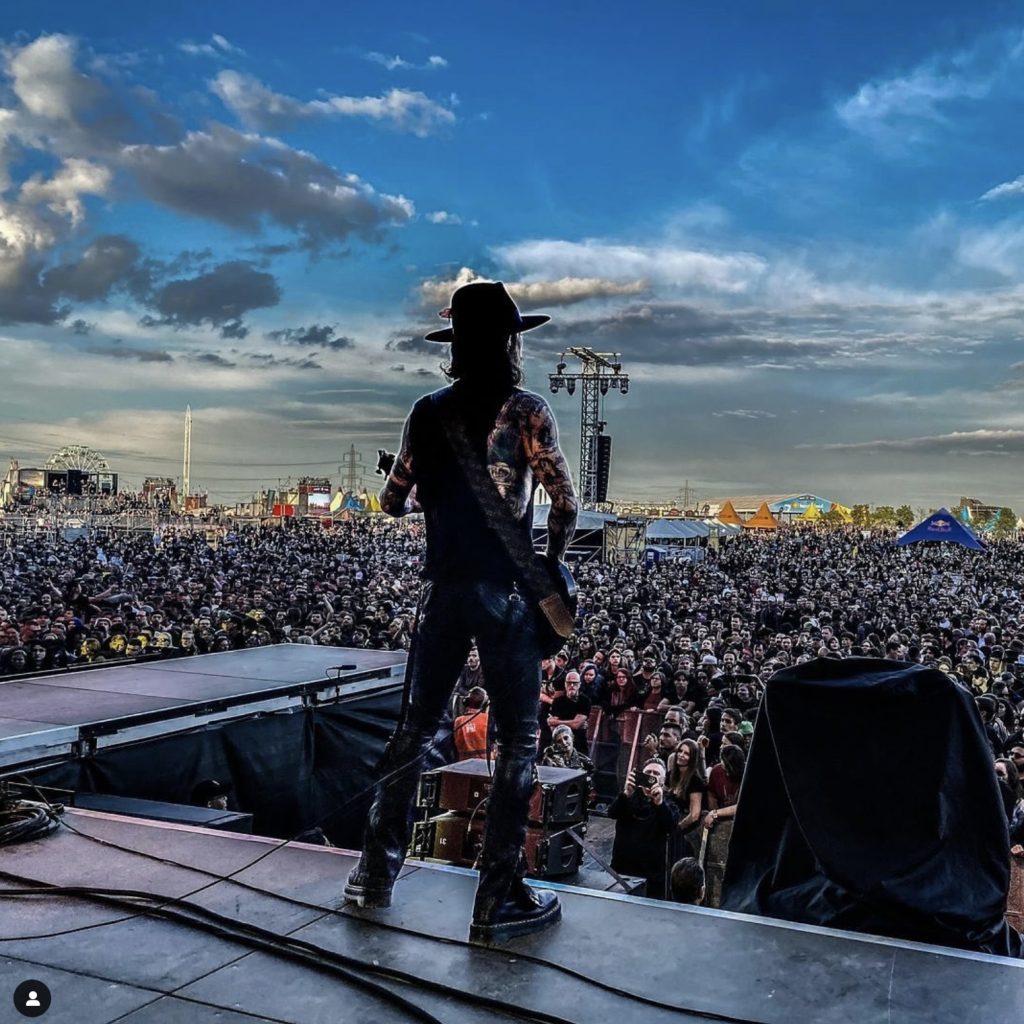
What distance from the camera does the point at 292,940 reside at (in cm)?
259

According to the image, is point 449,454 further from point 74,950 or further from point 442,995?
point 74,950

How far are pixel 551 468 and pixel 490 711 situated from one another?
2.56 ft

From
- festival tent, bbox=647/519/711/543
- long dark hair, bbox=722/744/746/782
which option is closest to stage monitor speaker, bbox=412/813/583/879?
long dark hair, bbox=722/744/746/782

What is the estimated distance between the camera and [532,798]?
3.80 meters

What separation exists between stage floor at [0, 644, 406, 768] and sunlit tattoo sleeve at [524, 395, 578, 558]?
10.5 ft

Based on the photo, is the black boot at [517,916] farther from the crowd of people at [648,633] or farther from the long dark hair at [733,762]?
the long dark hair at [733,762]

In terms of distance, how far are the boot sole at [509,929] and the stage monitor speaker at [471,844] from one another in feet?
2.97

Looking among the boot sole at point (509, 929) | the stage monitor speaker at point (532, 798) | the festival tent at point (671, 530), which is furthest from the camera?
the festival tent at point (671, 530)

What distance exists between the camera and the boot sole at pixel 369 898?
2.87 metres

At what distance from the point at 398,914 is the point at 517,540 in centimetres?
117

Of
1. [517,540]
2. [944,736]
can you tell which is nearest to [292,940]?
[517,540]

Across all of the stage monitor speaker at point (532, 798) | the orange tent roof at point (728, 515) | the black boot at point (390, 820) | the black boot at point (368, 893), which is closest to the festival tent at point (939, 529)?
the stage monitor speaker at point (532, 798)

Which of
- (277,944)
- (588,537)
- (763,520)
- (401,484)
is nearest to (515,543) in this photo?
(401,484)

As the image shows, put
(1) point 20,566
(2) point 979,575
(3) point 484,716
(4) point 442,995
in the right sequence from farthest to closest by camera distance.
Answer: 1. (2) point 979,575
2. (1) point 20,566
3. (3) point 484,716
4. (4) point 442,995
